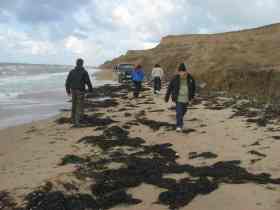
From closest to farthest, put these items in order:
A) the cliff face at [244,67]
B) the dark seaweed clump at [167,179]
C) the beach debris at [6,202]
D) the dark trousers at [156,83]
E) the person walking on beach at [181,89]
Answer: the beach debris at [6,202]
the dark seaweed clump at [167,179]
the person walking on beach at [181,89]
the cliff face at [244,67]
the dark trousers at [156,83]

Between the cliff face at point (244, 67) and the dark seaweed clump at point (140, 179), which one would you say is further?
the cliff face at point (244, 67)

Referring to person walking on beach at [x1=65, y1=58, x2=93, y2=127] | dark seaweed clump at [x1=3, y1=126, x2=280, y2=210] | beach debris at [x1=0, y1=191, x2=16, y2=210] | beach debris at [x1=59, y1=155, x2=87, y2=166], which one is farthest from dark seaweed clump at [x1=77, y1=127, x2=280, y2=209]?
person walking on beach at [x1=65, y1=58, x2=93, y2=127]

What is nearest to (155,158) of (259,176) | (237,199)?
(259,176)

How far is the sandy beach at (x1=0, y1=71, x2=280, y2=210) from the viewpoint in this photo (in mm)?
5953

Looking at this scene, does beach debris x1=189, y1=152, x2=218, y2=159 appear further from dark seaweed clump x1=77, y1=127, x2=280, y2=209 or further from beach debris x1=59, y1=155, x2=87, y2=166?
beach debris x1=59, y1=155, x2=87, y2=166

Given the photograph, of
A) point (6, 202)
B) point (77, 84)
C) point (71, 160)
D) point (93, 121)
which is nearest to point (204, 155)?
point (71, 160)

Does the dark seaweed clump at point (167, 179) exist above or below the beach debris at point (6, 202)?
above

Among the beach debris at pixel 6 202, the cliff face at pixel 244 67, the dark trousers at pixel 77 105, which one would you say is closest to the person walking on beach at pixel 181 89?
the dark trousers at pixel 77 105

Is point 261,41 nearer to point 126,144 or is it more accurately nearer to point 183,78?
point 183,78

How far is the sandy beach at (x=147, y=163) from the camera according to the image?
5.95 m

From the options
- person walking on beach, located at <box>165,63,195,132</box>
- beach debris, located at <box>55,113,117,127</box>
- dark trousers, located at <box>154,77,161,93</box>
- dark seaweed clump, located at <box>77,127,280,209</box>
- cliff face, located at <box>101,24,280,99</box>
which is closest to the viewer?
dark seaweed clump, located at <box>77,127,280,209</box>

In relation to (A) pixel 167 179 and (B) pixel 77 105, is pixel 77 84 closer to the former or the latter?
(B) pixel 77 105

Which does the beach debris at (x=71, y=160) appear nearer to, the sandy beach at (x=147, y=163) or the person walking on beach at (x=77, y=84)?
the sandy beach at (x=147, y=163)

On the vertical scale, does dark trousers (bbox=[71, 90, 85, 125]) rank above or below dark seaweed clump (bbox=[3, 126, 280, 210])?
above
